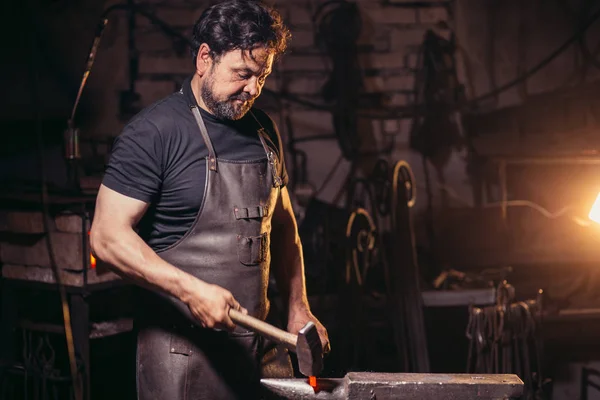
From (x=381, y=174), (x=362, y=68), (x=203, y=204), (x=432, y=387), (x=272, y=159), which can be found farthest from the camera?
(x=362, y=68)

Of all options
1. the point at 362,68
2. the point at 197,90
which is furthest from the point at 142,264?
the point at 362,68

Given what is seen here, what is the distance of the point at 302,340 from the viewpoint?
7.50 feet

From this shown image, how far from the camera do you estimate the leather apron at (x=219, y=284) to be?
2.61m

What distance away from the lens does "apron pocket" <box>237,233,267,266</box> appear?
105 inches

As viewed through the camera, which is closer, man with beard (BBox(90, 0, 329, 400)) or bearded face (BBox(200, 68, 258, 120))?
man with beard (BBox(90, 0, 329, 400))

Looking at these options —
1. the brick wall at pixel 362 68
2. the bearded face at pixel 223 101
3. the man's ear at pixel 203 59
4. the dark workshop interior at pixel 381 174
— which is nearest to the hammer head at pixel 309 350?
the bearded face at pixel 223 101

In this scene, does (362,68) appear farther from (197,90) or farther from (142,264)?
(142,264)

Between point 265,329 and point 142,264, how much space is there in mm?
454

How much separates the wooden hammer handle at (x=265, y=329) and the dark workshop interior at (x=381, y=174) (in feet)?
5.76

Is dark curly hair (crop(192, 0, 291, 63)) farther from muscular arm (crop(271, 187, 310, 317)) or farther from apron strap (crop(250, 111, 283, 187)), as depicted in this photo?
muscular arm (crop(271, 187, 310, 317))

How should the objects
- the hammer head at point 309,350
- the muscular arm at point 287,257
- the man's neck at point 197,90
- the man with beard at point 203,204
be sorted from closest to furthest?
1. the hammer head at point 309,350
2. the man with beard at point 203,204
3. the man's neck at point 197,90
4. the muscular arm at point 287,257

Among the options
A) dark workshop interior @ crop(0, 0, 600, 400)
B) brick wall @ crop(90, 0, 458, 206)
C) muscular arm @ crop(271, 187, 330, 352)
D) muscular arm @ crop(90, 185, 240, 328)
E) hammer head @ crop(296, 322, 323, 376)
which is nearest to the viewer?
hammer head @ crop(296, 322, 323, 376)

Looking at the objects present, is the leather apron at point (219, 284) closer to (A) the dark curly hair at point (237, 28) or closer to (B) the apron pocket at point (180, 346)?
(B) the apron pocket at point (180, 346)

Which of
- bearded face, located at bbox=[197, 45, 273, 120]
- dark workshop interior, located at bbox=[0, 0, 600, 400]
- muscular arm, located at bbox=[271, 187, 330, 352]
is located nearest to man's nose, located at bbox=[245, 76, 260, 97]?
bearded face, located at bbox=[197, 45, 273, 120]
